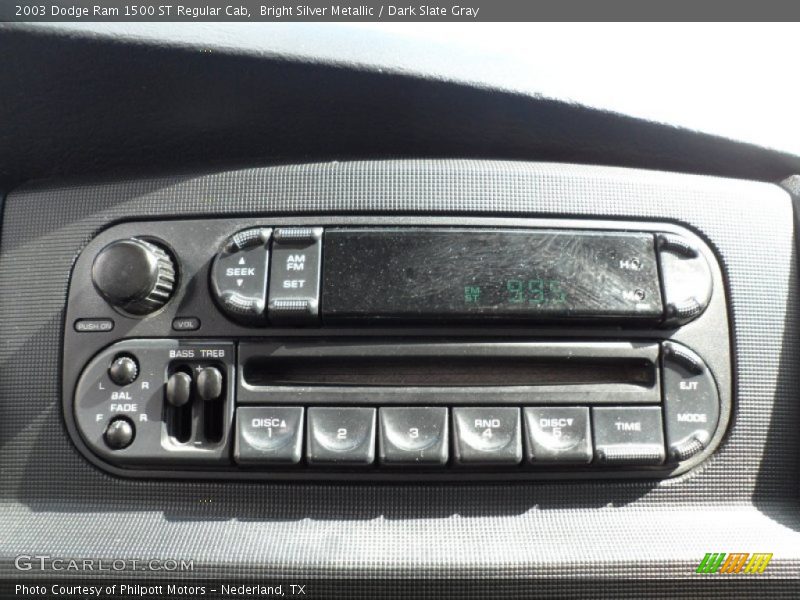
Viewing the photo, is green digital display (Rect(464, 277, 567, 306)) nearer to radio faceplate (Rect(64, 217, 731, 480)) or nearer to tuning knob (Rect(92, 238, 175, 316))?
radio faceplate (Rect(64, 217, 731, 480))

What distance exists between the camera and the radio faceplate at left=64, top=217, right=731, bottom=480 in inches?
29.7

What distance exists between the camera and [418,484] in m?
0.77

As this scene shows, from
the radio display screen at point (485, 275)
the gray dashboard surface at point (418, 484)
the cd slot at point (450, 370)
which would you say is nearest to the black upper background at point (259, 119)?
the gray dashboard surface at point (418, 484)

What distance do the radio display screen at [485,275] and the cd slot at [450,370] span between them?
0.05 m

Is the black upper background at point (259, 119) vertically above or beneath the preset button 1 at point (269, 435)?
above

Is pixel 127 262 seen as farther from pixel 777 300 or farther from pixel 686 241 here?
pixel 777 300

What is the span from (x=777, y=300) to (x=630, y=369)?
0.24 metres

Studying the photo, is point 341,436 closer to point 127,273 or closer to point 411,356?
point 411,356

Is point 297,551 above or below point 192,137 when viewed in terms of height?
below

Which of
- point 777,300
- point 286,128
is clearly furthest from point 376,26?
point 777,300

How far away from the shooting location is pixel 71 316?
0.83 meters

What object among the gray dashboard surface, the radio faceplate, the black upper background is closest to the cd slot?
the radio faceplate

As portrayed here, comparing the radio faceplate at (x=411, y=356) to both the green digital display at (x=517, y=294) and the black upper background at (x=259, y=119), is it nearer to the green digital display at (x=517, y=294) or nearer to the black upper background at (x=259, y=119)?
the green digital display at (x=517, y=294)

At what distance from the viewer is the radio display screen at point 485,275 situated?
77 cm
